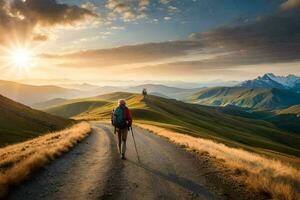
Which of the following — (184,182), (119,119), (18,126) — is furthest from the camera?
(18,126)

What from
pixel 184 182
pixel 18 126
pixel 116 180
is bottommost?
pixel 18 126

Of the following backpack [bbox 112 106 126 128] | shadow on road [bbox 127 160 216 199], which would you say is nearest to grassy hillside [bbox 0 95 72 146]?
backpack [bbox 112 106 126 128]

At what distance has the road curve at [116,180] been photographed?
1024 centimetres

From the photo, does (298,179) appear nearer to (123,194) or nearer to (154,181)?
(154,181)

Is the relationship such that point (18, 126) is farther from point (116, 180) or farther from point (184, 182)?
point (184, 182)

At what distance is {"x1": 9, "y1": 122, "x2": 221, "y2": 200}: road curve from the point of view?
1024cm

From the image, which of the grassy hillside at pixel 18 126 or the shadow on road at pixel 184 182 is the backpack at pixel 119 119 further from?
the grassy hillside at pixel 18 126

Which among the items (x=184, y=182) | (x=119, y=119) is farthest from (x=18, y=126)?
(x=184, y=182)

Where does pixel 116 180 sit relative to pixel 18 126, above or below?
above

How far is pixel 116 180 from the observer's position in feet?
40.0

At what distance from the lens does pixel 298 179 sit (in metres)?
12.4

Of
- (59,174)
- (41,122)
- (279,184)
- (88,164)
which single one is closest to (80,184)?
(59,174)

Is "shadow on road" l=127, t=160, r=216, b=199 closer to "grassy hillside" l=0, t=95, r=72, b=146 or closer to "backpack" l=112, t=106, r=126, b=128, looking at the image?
"backpack" l=112, t=106, r=126, b=128

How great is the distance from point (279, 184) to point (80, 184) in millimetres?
7119
